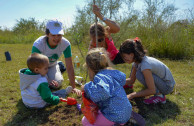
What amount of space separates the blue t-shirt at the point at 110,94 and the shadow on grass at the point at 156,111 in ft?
1.84

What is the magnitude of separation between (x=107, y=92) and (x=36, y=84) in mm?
1155

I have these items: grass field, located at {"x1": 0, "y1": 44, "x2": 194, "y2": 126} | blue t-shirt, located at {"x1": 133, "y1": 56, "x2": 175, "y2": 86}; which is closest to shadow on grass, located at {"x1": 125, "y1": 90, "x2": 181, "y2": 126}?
grass field, located at {"x1": 0, "y1": 44, "x2": 194, "y2": 126}

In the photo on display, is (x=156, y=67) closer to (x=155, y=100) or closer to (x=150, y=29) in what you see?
(x=155, y=100)

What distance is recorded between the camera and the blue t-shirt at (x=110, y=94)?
63.1 inches

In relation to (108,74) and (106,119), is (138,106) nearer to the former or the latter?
(106,119)

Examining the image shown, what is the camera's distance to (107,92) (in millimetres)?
1594

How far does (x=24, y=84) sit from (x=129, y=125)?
1510 millimetres

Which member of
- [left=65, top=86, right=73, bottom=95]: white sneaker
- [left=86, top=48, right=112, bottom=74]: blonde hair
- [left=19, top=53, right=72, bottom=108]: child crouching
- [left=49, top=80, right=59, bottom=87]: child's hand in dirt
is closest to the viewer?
[left=86, top=48, right=112, bottom=74]: blonde hair

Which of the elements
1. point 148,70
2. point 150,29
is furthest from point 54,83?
point 150,29

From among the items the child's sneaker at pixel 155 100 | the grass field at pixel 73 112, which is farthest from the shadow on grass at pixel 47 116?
the child's sneaker at pixel 155 100

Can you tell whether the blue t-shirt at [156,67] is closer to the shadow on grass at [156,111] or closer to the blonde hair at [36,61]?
the shadow on grass at [156,111]

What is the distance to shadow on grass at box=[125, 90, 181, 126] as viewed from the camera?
7.07ft

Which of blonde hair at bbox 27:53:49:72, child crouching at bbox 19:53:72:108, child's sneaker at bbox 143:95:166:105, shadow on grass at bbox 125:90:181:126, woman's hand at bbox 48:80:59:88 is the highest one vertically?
blonde hair at bbox 27:53:49:72

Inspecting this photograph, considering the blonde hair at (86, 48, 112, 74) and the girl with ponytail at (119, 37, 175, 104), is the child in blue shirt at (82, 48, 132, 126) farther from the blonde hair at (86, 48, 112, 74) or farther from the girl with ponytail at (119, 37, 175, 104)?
the girl with ponytail at (119, 37, 175, 104)
